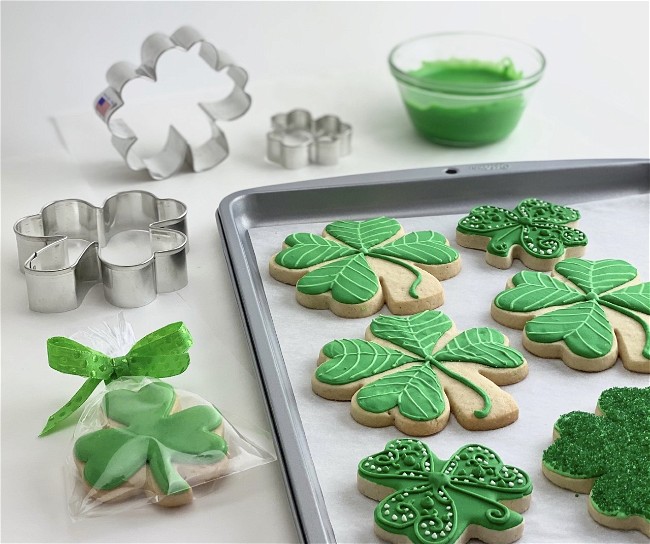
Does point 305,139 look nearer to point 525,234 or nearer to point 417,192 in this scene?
point 417,192

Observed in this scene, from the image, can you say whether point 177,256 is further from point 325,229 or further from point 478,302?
point 478,302

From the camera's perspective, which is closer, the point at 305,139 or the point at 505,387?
the point at 505,387

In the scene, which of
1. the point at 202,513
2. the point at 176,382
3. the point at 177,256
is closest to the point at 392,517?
the point at 202,513

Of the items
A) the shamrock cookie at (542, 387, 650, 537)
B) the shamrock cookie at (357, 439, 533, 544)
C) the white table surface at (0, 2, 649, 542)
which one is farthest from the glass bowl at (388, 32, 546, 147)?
the shamrock cookie at (357, 439, 533, 544)

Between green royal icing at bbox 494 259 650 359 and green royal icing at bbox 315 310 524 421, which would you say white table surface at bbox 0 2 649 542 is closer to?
green royal icing at bbox 315 310 524 421

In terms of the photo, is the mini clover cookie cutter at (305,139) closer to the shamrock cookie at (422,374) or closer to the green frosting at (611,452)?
the shamrock cookie at (422,374)

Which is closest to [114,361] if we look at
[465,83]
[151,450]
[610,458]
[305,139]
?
[151,450]

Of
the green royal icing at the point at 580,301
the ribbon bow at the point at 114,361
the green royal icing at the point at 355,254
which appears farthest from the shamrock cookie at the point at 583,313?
the ribbon bow at the point at 114,361
